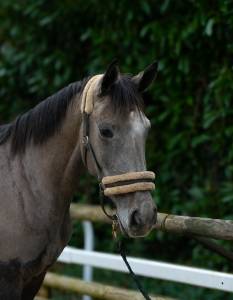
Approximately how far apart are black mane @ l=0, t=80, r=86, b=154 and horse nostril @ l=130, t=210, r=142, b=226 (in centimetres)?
65

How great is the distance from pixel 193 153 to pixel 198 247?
699 mm

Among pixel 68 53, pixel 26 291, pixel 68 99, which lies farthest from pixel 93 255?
pixel 68 53

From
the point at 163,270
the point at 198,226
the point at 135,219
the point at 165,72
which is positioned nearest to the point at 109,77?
the point at 135,219

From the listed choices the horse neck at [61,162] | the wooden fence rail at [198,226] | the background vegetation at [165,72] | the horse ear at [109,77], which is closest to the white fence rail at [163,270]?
the wooden fence rail at [198,226]

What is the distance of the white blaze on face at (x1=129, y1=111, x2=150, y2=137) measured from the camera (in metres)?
3.21

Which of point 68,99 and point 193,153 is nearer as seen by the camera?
point 68,99

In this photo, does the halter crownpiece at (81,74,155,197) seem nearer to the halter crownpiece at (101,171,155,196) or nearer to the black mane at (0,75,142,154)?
the halter crownpiece at (101,171,155,196)

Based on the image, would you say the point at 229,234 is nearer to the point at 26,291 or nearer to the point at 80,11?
the point at 26,291

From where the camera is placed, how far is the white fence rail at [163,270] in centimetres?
391

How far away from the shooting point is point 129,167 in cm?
318

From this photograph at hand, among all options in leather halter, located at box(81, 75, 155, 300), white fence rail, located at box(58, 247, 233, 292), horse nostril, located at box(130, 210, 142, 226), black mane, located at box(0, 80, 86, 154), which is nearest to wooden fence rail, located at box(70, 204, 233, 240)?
white fence rail, located at box(58, 247, 233, 292)

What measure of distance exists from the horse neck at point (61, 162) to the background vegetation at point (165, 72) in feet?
5.33

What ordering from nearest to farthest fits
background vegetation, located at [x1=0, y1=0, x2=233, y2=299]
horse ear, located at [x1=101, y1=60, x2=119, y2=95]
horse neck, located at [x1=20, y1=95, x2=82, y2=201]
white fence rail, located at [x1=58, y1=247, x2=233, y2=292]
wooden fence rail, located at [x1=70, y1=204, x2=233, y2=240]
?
horse ear, located at [x1=101, y1=60, x2=119, y2=95], horse neck, located at [x1=20, y1=95, x2=82, y2=201], wooden fence rail, located at [x1=70, y1=204, x2=233, y2=240], white fence rail, located at [x1=58, y1=247, x2=233, y2=292], background vegetation, located at [x1=0, y1=0, x2=233, y2=299]

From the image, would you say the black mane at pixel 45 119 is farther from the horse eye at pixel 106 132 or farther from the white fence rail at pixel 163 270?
the white fence rail at pixel 163 270
